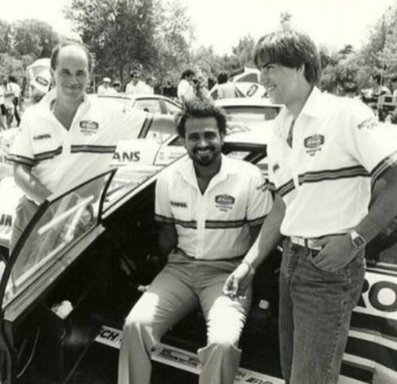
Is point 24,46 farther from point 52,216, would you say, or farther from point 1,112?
point 52,216

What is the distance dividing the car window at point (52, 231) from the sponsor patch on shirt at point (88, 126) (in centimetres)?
54

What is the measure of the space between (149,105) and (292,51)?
7851mm

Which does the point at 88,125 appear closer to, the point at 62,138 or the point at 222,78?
the point at 62,138

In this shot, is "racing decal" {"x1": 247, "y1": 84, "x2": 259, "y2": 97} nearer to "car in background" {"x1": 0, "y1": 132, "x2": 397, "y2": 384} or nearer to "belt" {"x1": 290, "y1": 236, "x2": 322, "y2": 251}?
"car in background" {"x1": 0, "y1": 132, "x2": 397, "y2": 384}

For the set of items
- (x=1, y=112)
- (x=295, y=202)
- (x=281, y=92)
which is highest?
(x=281, y=92)

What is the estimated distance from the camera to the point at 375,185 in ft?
5.69

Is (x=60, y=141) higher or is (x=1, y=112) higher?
(x=60, y=141)

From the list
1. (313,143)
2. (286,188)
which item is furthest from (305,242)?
(313,143)

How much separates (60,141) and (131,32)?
3220 centimetres

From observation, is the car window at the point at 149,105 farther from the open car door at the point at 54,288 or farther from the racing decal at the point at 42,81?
the open car door at the point at 54,288

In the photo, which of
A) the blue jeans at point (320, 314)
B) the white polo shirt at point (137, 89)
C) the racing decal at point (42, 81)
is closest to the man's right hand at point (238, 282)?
the blue jeans at point (320, 314)

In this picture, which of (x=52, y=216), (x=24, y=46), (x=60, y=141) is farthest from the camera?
(x=24, y=46)

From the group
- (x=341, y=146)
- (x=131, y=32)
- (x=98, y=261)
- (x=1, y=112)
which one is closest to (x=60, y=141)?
(x=98, y=261)

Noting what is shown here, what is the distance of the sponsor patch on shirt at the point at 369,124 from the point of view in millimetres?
1700
